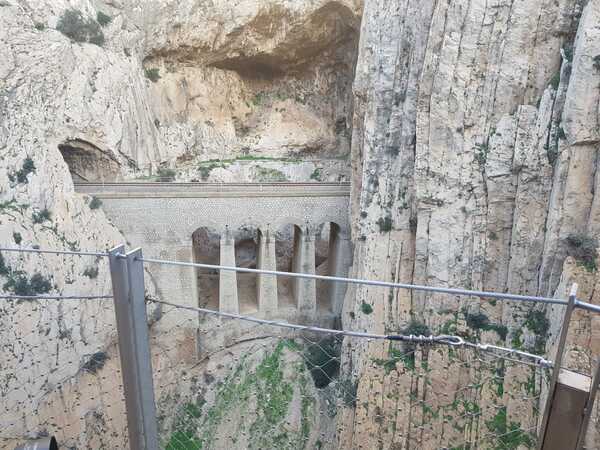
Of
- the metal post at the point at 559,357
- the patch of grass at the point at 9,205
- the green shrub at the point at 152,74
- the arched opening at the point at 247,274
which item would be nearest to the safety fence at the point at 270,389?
the arched opening at the point at 247,274

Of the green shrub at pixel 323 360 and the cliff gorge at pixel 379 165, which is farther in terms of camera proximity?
the green shrub at pixel 323 360

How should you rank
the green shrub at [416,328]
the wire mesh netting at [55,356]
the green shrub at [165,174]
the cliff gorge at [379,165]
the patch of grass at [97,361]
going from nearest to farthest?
the wire mesh netting at [55,356] → the patch of grass at [97,361] → the cliff gorge at [379,165] → the green shrub at [416,328] → the green shrub at [165,174]

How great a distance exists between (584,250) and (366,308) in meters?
6.79

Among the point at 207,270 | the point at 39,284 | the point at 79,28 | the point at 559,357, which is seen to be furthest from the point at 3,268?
the point at 559,357

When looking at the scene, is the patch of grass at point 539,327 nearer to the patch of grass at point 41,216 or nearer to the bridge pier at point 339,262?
the bridge pier at point 339,262

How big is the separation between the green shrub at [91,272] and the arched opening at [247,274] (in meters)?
5.83

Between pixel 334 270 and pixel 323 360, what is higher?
pixel 334 270

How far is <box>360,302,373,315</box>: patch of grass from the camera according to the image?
45.1 feet

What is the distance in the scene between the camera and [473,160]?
1130 cm

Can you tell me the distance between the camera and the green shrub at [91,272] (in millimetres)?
13328

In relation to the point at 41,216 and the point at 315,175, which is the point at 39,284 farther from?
the point at 315,175

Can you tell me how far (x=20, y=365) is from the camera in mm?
10852

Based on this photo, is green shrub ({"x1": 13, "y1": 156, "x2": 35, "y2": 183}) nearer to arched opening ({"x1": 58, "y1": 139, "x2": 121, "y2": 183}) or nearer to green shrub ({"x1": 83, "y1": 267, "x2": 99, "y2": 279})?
arched opening ({"x1": 58, "y1": 139, "x2": 121, "y2": 183})

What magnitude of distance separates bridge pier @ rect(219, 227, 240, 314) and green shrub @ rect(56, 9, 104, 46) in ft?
30.3
